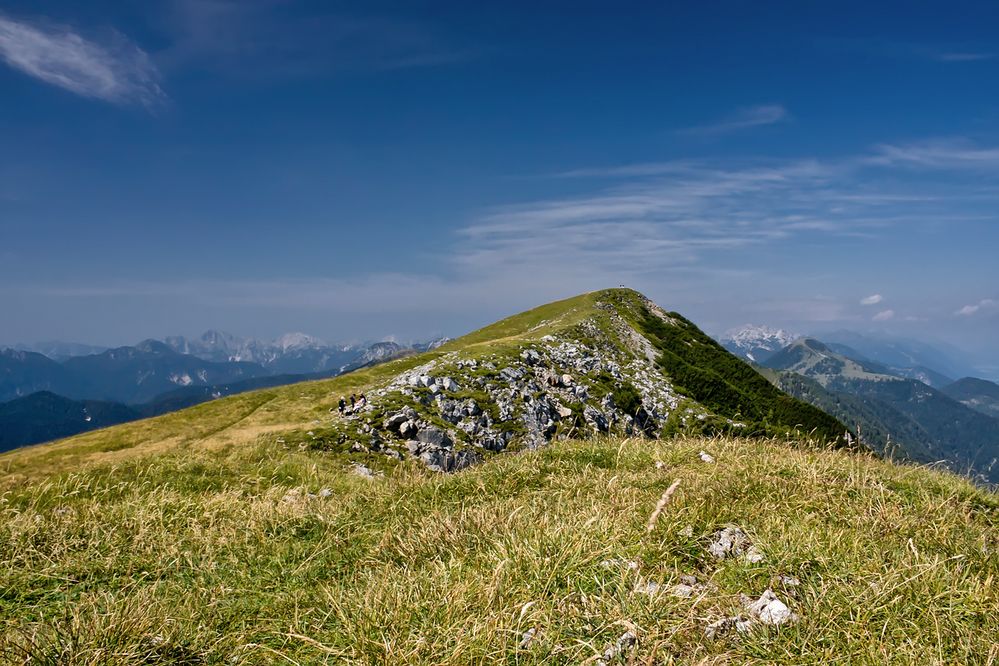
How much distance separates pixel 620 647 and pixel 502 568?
67.1 inches

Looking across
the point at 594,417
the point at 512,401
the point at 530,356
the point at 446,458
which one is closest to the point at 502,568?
the point at 446,458

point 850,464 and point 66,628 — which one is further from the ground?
point 66,628

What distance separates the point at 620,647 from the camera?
453cm

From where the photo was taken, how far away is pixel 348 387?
2387 inches

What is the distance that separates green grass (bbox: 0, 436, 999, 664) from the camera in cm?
461

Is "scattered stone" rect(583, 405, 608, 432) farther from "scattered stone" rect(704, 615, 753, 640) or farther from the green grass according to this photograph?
"scattered stone" rect(704, 615, 753, 640)

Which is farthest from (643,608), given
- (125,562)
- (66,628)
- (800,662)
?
(125,562)

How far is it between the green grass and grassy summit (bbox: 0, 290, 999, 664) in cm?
3

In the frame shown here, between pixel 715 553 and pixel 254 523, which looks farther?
pixel 254 523

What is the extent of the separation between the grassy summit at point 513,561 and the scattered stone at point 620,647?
0.04 m

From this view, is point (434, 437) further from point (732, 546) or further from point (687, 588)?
point (687, 588)

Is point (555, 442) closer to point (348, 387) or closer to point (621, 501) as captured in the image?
point (621, 501)

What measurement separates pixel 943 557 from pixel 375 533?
804cm

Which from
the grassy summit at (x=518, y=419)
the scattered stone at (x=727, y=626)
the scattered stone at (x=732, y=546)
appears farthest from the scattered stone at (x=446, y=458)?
the scattered stone at (x=727, y=626)
